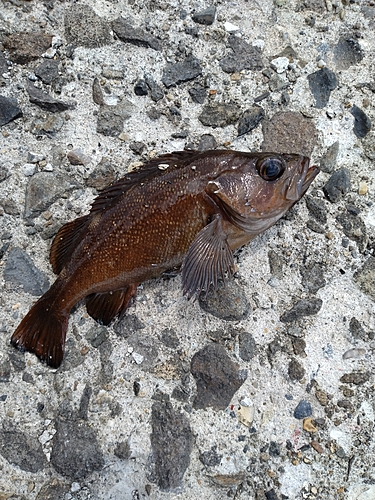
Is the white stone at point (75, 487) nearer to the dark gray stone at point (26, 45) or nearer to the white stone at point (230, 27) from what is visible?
the dark gray stone at point (26, 45)

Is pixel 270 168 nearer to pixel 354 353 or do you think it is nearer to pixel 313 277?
pixel 313 277

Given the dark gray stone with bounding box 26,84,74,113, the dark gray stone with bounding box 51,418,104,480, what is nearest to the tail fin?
the dark gray stone with bounding box 51,418,104,480

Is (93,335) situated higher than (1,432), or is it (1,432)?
(93,335)

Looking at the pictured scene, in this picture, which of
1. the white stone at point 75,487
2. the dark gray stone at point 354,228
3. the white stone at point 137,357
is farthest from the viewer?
the dark gray stone at point 354,228

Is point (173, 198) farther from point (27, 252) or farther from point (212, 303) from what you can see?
point (27, 252)

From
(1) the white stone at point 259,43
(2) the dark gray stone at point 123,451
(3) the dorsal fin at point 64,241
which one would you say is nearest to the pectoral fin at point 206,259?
(3) the dorsal fin at point 64,241

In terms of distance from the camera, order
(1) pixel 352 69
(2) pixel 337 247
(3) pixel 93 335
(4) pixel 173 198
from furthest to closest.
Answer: (1) pixel 352 69 → (2) pixel 337 247 → (3) pixel 93 335 → (4) pixel 173 198

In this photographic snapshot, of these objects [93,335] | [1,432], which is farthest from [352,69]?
[1,432]
